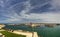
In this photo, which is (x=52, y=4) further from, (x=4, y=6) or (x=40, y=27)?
(x=4, y=6)

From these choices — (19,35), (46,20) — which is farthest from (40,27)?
(19,35)

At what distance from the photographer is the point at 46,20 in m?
10.3

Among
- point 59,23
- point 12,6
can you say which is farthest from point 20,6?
point 59,23

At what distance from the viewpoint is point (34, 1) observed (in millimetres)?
10336

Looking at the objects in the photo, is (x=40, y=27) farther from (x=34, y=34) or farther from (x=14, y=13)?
(x=14, y=13)

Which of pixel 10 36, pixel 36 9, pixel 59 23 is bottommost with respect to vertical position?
pixel 10 36

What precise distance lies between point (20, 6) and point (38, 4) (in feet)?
2.98

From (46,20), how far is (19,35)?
5.11ft

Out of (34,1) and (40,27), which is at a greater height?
(34,1)

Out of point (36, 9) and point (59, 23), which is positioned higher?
point (36, 9)

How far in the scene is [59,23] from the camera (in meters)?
10.4

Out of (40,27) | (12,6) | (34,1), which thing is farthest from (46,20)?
(12,6)

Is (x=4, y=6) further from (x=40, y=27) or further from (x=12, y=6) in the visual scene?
(x=40, y=27)

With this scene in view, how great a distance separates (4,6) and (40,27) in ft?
6.93
